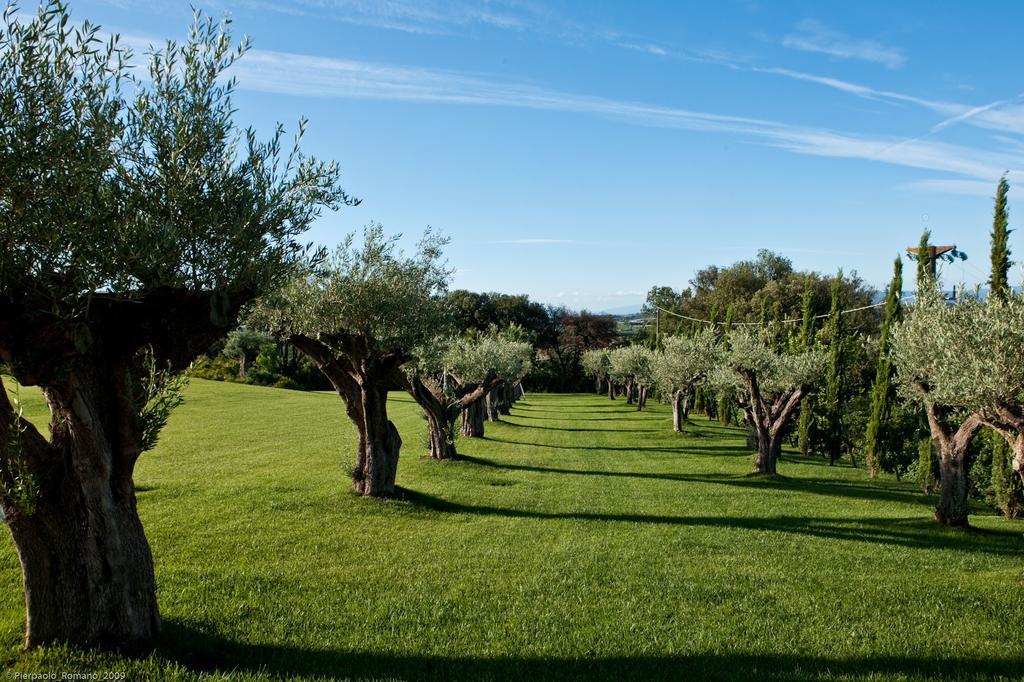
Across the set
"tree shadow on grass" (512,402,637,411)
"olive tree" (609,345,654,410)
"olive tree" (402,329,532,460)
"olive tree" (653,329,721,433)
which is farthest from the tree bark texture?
"olive tree" (609,345,654,410)

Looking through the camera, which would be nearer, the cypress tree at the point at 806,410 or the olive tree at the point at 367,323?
the olive tree at the point at 367,323

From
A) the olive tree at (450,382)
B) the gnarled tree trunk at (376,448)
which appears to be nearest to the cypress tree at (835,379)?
the olive tree at (450,382)

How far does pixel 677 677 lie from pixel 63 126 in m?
8.62

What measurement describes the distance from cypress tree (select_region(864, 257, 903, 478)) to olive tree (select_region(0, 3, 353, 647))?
28.0 metres

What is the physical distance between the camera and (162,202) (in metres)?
6.82

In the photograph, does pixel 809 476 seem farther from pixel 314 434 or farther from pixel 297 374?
pixel 297 374

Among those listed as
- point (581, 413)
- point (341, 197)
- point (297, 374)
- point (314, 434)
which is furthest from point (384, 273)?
point (297, 374)

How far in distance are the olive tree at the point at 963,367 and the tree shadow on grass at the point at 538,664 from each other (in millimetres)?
5943

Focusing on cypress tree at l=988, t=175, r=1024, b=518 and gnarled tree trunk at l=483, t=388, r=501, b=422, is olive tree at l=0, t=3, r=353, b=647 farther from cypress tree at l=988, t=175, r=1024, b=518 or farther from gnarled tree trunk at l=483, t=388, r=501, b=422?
gnarled tree trunk at l=483, t=388, r=501, b=422

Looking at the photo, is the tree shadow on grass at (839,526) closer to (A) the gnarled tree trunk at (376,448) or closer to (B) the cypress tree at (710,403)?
(A) the gnarled tree trunk at (376,448)

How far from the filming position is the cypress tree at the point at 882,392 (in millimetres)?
28781

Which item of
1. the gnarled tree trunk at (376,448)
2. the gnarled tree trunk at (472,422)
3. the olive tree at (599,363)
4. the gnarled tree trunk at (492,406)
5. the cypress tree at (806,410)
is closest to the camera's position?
the gnarled tree trunk at (376,448)

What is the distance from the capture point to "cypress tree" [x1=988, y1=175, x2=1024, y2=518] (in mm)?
21234

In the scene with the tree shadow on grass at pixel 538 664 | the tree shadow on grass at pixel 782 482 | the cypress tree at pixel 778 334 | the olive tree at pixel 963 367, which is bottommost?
the tree shadow on grass at pixel 782 482
